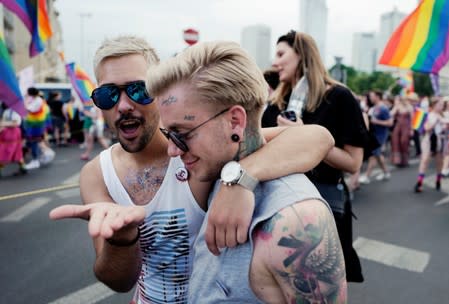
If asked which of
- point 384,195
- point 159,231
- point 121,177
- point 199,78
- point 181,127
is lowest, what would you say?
point 384,195

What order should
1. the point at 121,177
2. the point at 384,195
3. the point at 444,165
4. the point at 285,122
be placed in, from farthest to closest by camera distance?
1. the point at 444,165
2. the point at 384,195
3. the point at 285,122
4. the point at 121,177

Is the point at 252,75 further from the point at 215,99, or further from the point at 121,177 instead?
the point at 121,177

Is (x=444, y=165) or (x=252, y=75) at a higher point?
(x=252, y=75)

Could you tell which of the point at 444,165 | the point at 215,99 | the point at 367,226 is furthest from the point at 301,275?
the point at 444,165

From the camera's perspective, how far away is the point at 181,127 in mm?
1279

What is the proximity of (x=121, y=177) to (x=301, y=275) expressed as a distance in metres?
0.85

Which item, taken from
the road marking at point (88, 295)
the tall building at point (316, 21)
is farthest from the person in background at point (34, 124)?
the tall building at point (316, 21)

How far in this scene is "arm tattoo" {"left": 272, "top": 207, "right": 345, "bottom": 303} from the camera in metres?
1.07

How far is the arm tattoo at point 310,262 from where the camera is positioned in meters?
1.07

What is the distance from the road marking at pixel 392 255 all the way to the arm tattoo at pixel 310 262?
3613 mm

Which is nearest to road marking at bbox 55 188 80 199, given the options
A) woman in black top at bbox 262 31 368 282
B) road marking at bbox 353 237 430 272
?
road marking at bbox 353 237 430 272

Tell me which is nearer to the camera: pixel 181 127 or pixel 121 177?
pixel 181 127

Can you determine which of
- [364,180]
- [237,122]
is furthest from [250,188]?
[364,180]

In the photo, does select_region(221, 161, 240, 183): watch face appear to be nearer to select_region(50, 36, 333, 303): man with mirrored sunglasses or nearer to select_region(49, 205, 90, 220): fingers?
select_region(50, 36, 333, 303): man with mirrored sunglasses
